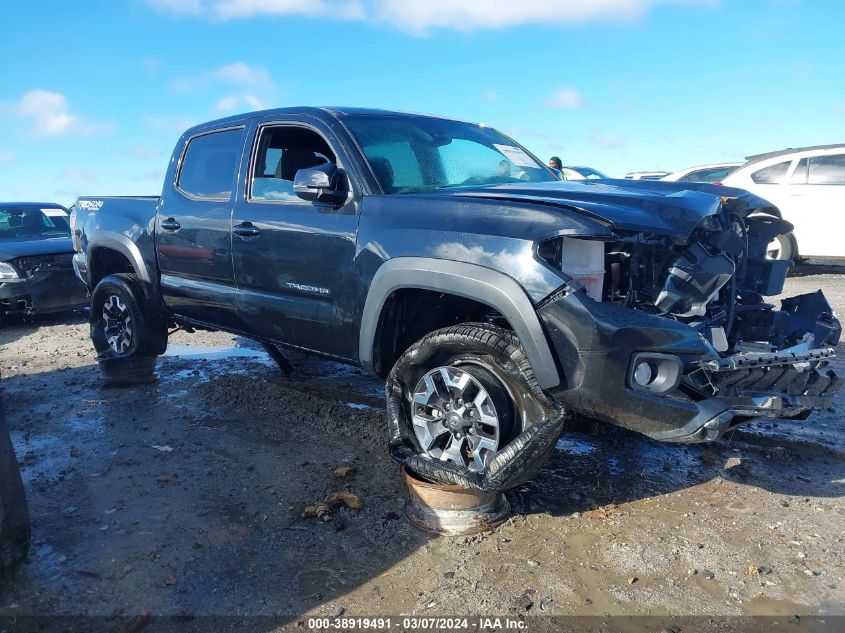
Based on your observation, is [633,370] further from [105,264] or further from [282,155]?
[105,264]

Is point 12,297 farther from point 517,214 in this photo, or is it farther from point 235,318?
point 517,214

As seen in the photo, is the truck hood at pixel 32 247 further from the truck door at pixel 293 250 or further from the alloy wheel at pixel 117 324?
the truck door at pixel 293 250

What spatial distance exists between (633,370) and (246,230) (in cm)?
253

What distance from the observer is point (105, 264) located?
19.6 feet

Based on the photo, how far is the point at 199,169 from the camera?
15.8 feet

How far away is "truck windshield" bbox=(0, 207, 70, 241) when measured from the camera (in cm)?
927

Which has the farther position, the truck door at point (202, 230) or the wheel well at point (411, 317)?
the truck door at point (202, 230)

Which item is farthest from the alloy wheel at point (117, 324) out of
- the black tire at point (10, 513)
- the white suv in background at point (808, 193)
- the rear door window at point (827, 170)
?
the rear door window at point (827, 170)

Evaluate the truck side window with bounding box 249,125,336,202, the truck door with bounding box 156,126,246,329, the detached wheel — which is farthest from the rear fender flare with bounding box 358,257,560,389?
the detached wheel

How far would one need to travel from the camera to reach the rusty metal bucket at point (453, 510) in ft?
10.0

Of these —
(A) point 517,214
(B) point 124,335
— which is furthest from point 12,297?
(A) point 517,214

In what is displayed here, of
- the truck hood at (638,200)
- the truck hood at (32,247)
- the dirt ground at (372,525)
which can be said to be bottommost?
the dirt ground at (372,525)

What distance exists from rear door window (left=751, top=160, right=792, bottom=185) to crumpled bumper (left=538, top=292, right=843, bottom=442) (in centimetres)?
807

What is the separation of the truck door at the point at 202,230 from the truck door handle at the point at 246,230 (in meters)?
0.10
